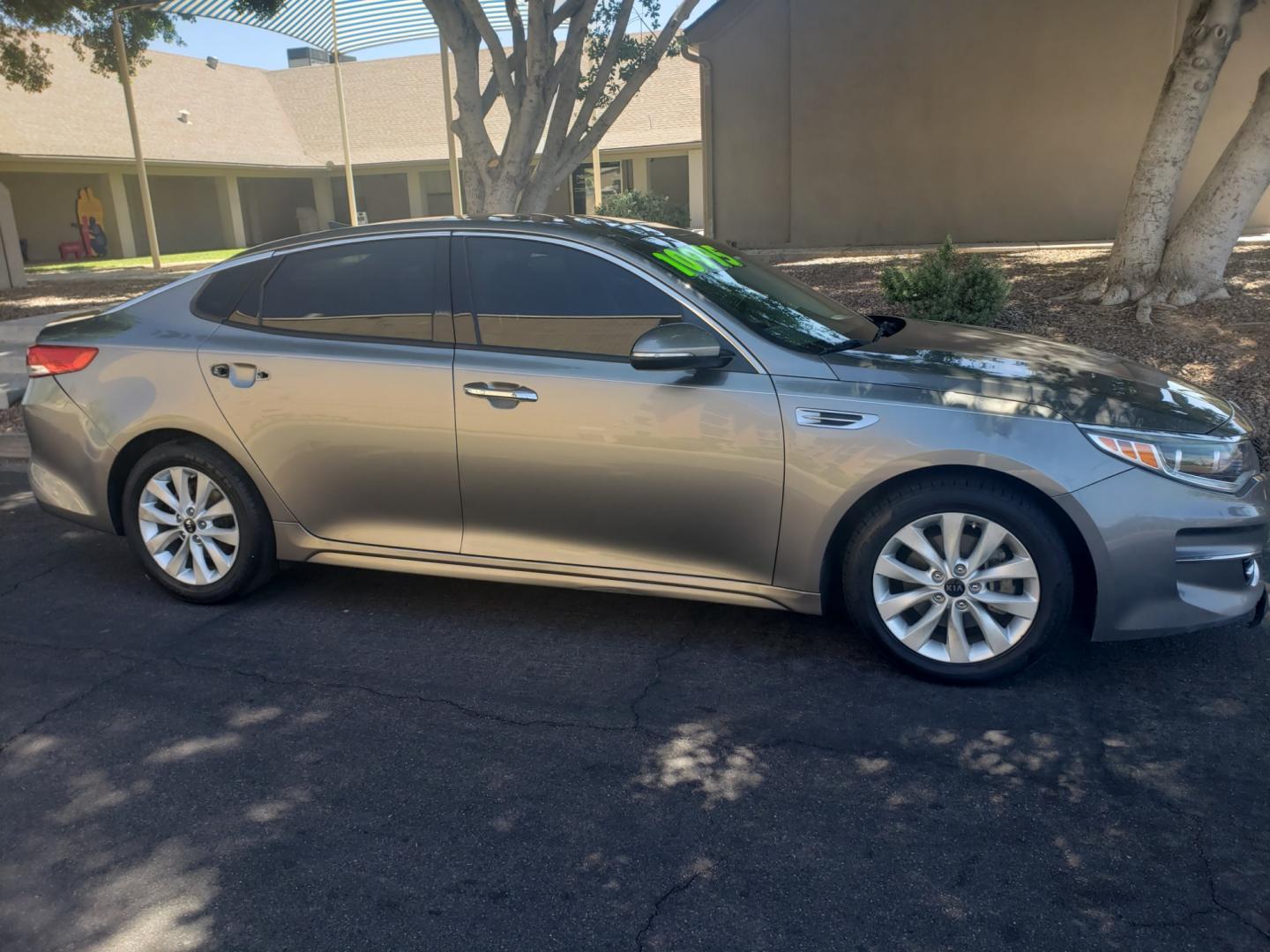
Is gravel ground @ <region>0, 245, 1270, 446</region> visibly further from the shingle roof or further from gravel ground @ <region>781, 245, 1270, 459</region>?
the shingle roof

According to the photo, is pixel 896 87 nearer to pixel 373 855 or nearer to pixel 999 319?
pixel 999 319

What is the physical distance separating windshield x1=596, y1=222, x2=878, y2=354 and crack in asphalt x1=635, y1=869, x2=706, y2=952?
7.02 feet

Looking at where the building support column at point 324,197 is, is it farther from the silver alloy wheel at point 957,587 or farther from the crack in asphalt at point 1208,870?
the crack in asphalt at point 1208,870

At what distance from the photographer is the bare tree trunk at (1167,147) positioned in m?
8.87

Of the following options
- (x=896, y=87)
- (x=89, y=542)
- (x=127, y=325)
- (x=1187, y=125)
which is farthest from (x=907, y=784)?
(x=896, y=87)

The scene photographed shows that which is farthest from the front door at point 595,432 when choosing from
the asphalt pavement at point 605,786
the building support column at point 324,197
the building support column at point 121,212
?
the building support column at point 324,197

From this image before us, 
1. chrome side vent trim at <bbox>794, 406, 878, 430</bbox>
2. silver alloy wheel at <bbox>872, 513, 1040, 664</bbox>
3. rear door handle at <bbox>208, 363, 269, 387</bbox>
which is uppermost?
rear door handle at <bbox>208, 363, 269, 387</bbox>

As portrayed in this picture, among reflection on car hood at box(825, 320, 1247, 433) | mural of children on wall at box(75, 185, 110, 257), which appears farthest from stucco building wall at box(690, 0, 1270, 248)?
mural of children on wall at box(75, 185, 110, 257)

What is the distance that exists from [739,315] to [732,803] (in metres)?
1.99

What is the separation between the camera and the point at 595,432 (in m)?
4.26

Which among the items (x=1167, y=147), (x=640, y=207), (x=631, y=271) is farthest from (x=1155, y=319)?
(x=640, y=207)

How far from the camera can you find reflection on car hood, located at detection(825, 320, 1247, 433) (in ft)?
13.1

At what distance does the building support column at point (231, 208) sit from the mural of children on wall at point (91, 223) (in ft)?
11.2

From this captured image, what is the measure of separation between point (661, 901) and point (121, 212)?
31.8 m
